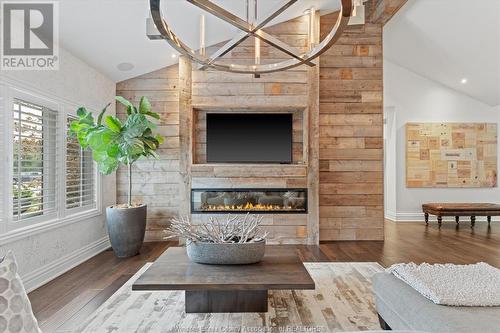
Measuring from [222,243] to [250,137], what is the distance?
2.77 m

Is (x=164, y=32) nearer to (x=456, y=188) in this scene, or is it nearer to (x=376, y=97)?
(x=376, y=97)

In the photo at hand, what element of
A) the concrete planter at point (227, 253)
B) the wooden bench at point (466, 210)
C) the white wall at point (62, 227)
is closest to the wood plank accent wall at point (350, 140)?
the wooden bench at point (466, 210)

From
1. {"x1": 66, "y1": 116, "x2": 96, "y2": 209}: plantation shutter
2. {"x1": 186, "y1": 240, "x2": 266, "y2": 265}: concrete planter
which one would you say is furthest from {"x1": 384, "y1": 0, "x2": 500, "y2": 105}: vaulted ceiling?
{"x1": 66, "y1": 116, "x2": 96, "y2": 209}: plantation shutter

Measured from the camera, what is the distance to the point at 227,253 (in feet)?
8.22

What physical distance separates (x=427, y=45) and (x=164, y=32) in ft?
17.2

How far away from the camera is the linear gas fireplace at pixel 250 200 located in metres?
4.94

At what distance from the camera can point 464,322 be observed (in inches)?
58.5

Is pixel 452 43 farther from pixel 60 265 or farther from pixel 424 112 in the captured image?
pixel 60 265

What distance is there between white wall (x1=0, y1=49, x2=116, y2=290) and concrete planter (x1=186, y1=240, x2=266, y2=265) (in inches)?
66.4

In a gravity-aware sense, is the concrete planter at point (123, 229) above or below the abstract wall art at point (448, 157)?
below

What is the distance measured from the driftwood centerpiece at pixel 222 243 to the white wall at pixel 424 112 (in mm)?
5419

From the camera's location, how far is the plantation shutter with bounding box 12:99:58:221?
10.0ft

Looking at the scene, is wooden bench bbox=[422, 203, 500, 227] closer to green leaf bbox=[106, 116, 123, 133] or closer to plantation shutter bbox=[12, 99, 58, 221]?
green leaf bbox=[106, 116, 123, 133]

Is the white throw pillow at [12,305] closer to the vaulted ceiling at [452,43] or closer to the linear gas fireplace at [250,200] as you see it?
the linear gas fireplace at [250,200]
